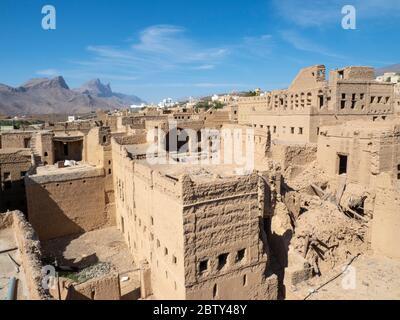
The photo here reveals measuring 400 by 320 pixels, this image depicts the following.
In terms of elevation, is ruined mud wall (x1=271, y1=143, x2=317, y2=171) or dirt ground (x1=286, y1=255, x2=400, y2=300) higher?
ruined mud wall (x1=271, y1=143, x2=317, y2=171)

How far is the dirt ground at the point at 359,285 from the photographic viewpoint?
1181cm

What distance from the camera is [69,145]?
30109 millimetres

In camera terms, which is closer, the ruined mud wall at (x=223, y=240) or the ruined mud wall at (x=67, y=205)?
the ruined mud wall at (x=223, y=240)

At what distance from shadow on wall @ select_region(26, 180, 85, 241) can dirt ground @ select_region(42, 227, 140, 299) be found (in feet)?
1.66

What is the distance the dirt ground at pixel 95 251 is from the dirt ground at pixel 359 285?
7479 mm

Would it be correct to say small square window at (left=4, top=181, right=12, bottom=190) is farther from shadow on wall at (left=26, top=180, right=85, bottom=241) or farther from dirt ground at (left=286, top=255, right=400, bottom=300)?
dirt ground at (left=286, top=255, right=400, bottom=300)

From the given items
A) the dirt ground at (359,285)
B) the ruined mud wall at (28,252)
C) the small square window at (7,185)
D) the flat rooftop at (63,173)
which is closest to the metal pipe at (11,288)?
the ruined mud wall at (28,252)

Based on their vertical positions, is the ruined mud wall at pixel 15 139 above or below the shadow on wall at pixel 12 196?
above

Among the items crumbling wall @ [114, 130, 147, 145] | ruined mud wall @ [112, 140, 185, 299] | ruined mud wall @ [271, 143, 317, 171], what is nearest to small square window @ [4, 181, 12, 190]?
crumbling wall @ [114, 130, 147, 145]

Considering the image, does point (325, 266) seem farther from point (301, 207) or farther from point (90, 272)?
point (90, 272)

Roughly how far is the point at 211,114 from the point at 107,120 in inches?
492

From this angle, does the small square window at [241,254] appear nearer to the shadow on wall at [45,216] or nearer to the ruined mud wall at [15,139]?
the shadow on wall at [45,216]

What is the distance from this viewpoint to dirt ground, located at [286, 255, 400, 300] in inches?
465
